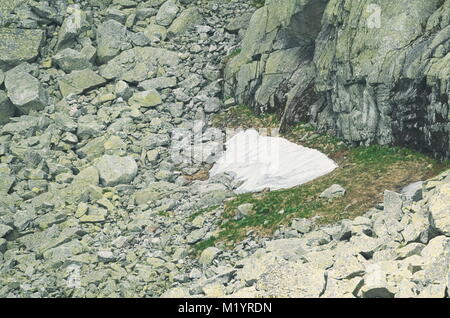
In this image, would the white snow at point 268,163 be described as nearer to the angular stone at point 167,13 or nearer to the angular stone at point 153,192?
the angular stone at point 153,192

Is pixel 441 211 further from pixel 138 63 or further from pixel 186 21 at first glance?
pixel 186 21

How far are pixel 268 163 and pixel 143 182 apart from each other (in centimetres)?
721

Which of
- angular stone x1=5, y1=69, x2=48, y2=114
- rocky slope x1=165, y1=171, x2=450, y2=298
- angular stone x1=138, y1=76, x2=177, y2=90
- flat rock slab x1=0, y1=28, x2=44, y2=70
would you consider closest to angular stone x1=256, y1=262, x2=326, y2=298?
rocky slope x1=165, y1=171, x2=450, y2=298

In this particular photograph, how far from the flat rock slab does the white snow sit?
18.5 metres

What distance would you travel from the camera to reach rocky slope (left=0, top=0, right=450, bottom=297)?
16125mm

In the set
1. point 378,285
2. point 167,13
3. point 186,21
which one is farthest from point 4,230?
point 167,13

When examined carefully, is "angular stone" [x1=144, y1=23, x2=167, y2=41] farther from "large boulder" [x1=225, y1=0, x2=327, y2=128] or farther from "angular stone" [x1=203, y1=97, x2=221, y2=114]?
"angular stone" [x1=203, y1=97, x2=221, y2=114]

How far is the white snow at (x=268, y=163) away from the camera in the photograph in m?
28.1

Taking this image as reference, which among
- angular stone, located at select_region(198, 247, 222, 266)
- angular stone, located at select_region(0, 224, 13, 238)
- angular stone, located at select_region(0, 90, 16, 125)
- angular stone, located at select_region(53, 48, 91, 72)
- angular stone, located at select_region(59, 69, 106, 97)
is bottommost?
angular stone, located at select_region(0, 224, 13, 238)

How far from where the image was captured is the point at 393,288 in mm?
13633

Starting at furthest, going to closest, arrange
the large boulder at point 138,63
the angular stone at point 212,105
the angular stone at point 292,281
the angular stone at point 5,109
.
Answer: the large boulder at point 138,63
the angular stone at point 5,109
the angular stone at point 212,105
the angular stone at point 292,281

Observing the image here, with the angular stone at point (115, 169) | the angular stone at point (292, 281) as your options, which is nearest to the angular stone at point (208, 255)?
the angular stone at point (292, 281)

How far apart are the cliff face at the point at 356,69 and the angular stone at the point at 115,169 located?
945cm

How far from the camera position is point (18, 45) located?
43.8 m
